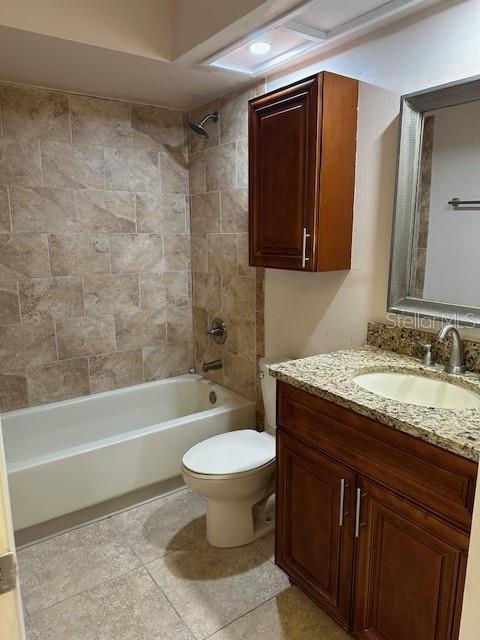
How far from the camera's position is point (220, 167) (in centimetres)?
274

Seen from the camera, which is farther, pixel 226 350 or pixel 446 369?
pixel 226 350

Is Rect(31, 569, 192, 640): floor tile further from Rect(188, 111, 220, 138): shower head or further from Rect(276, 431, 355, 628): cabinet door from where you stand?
Rect(188, 111, 220, 138): shower head

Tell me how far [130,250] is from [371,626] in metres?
2.32

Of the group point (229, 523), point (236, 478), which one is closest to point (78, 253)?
point (236, 478)

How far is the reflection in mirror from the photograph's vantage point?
1.59m

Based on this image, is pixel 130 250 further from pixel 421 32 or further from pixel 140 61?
pixel 421 32

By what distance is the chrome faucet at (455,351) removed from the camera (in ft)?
5.17

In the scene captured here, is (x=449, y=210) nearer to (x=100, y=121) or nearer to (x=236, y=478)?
(x=236, y=478)

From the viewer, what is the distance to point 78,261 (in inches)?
107

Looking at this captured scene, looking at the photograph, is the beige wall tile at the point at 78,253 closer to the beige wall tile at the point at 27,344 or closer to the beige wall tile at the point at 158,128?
the beige wall tile at the point at 27,344

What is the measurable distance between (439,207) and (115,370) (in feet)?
7.04

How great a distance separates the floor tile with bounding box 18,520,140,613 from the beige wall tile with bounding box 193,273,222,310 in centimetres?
144

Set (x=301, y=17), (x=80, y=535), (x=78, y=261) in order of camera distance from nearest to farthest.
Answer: (x=301, y=17), (x=80, y=535), (x=78, y=261)

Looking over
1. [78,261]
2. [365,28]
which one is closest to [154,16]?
[365,28]
